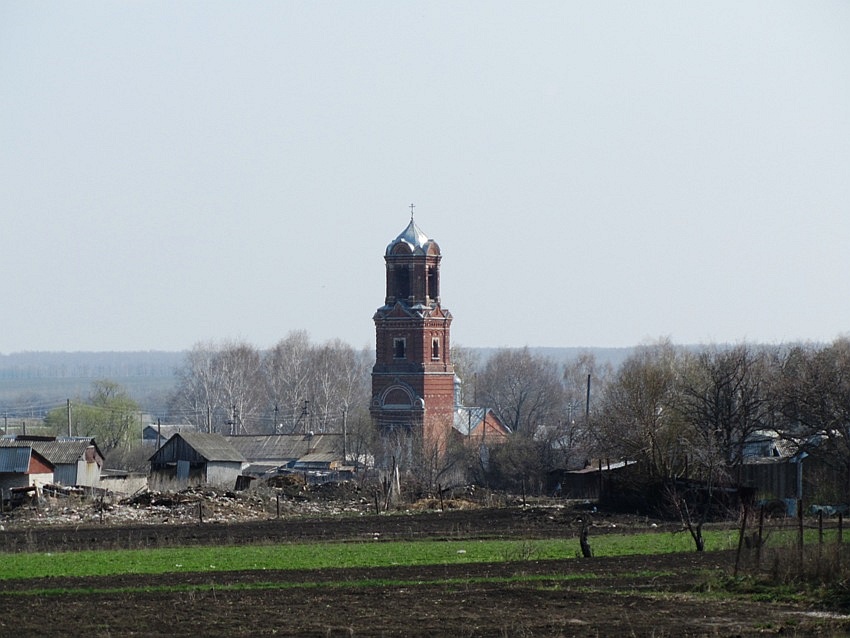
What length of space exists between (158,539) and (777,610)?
1979 centimetres

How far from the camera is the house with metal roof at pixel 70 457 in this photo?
195ft

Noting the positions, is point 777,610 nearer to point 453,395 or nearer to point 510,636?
point 510,636

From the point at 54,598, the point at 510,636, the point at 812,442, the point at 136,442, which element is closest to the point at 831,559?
the point at 510,636

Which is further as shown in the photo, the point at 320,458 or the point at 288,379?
the point at 288,379

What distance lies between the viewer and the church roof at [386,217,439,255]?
75.1 metres

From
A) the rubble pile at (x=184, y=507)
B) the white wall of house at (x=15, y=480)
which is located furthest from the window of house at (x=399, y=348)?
the white wall of house at (x=15, y=480)

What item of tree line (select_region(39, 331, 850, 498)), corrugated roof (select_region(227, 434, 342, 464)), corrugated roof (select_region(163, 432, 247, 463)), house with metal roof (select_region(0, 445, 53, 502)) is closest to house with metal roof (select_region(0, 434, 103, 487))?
house with metal roof (select_region(0, 445, 53, 502))

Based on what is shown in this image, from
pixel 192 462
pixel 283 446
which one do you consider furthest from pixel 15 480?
pixel 283 446

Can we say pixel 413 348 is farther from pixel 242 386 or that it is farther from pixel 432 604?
pixel 432 604

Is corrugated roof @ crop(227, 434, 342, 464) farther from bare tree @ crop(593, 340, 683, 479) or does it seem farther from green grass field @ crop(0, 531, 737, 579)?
green grass field @ crop(0, 531, 737, 579)

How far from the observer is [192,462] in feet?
204

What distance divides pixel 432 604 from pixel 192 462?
43659mm

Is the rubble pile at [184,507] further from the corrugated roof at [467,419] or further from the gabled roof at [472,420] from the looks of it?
the gabled roof at [472,420]

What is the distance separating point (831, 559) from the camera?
20516mm
